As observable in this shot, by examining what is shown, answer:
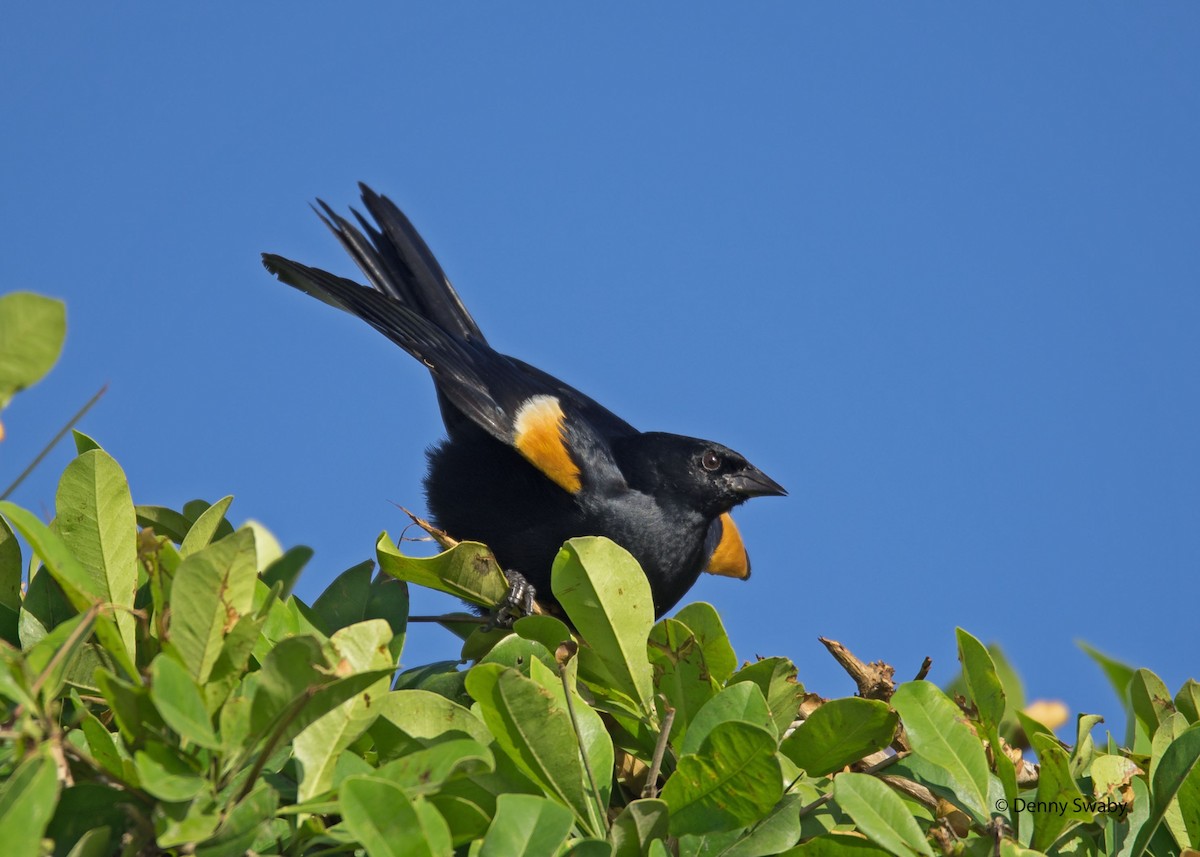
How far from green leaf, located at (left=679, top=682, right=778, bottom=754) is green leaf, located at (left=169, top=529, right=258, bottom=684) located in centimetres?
68

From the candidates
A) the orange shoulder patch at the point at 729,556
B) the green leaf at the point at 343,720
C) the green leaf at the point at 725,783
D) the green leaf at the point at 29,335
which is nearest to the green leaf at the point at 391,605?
the green leaf at the point at 343,720

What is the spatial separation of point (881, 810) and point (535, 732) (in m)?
0.48

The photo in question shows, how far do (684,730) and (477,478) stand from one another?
2781 mm

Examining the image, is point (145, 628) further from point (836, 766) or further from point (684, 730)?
point (836, 766)

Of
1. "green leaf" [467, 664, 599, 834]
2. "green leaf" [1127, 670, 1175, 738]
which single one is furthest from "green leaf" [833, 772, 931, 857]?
"green leaf" [1127, 670, 1175, 738]

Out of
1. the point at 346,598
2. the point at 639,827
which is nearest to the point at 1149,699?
the point at 639,827

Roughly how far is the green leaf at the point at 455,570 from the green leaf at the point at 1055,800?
1.04 m

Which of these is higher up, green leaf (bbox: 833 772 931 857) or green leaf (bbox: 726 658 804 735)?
green leaf (bbox: 726 658 804 735)

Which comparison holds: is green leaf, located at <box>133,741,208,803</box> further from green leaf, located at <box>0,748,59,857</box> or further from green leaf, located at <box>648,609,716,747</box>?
green leaf, located at <box>648,609,716,747</box>

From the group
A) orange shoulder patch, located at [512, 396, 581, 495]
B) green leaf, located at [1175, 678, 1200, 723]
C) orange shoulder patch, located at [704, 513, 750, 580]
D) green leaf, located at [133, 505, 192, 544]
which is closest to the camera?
green leaf, located at [1175, 678, 1200, 723]

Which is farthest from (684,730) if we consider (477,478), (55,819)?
(477,478)

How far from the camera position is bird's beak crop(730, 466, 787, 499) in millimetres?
4945

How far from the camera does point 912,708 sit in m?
1.82

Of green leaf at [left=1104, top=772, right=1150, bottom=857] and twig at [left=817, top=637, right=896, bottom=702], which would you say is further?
twig at [left=817, top=637, right=896, bottom=702]
